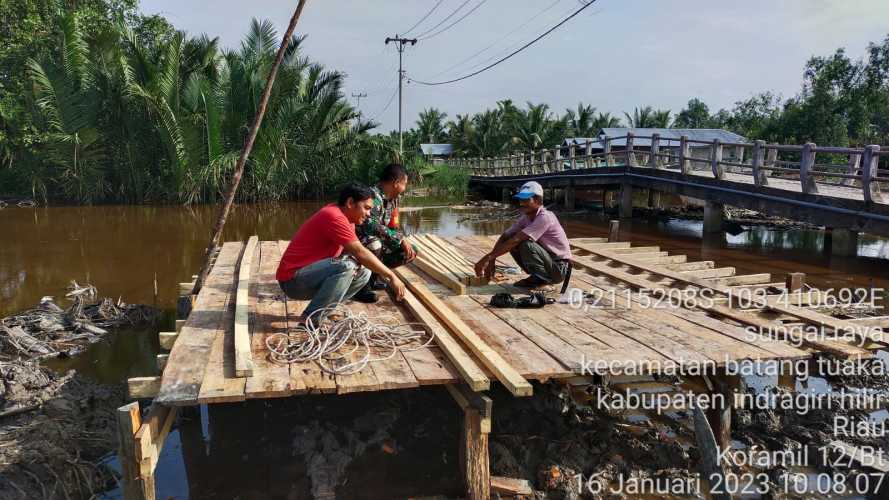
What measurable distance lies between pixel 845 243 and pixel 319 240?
11029 millimetres

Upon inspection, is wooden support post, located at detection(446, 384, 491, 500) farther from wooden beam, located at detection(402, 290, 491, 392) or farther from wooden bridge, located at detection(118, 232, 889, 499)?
wooden beam, located at detection(402, 290, 491, 392)

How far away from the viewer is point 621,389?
541 centimetres

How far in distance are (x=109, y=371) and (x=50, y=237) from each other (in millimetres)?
10462

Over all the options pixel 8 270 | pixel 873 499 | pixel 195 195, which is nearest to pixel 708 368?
pixel 873 499

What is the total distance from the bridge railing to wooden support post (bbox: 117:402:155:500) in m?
9.72

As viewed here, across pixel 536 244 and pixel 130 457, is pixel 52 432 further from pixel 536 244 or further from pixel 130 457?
pixel 536 244

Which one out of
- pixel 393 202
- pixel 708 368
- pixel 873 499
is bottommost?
pixel 873 499

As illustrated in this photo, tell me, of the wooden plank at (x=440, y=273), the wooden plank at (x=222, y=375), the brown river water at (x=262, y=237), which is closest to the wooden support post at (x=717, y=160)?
the brown river water at (x=262, y=237)

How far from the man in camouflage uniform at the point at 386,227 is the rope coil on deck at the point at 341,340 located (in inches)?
35.5

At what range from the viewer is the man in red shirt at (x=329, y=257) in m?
4.34

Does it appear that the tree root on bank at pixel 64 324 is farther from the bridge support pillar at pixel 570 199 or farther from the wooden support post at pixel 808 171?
the bridge support pillar at pixel 570 199

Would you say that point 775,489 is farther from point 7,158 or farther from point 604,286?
point 7,158

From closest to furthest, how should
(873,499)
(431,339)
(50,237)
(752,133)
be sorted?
(873,499)
(431,339)
(50,237)
(752,133)

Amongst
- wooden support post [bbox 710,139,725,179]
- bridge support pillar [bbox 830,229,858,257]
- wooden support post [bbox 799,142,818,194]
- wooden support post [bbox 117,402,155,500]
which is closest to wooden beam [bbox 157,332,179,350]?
wooden support post [bbox 117,402,155,500]
